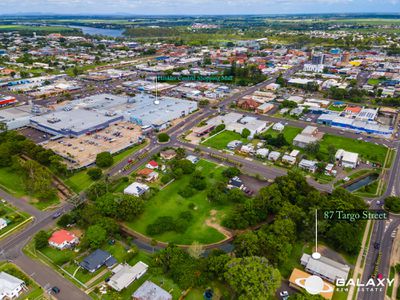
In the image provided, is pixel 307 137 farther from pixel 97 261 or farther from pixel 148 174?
pixel 97 261

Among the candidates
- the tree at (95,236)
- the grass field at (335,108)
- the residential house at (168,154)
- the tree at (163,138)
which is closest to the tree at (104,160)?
the residential house at (168,154)

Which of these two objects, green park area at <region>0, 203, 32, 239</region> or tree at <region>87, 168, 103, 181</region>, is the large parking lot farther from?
green park area at <region>0, 203, 32, 239</region>

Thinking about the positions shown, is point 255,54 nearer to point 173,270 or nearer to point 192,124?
point 192,124

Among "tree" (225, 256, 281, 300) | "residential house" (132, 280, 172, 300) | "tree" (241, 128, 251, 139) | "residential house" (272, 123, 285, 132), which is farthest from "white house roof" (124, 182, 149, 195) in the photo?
"residential house" (272, 123, 285, 132)

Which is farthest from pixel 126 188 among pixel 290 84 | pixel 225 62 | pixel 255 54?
pixel 255 54

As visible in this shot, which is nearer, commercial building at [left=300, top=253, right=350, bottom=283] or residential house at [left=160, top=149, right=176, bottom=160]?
commercial building at [left=300, top=253, right=350, bottom=283]

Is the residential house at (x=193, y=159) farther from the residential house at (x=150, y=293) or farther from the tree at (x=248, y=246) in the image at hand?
the residential house at (x=150, y=293)
